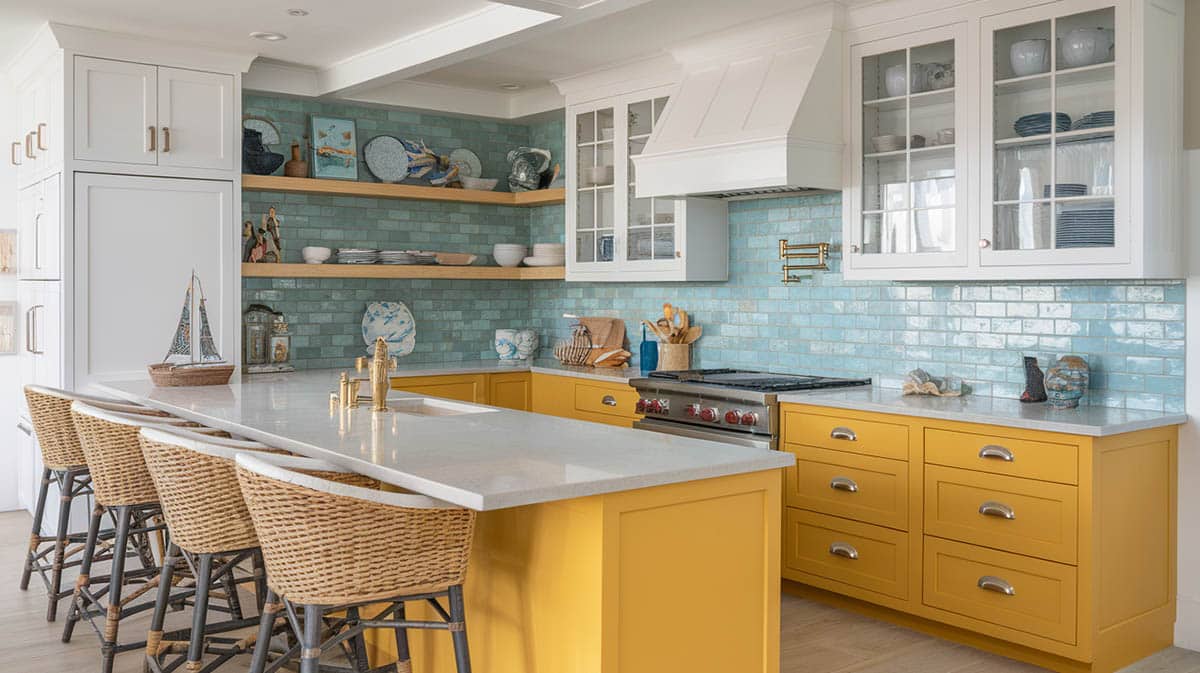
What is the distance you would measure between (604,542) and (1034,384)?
2.39 metres

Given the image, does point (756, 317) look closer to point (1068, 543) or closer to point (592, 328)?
point (592, 328)

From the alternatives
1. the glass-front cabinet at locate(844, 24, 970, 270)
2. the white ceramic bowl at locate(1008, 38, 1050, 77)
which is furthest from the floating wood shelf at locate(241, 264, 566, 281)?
the white ceramic bowl at locate(1008, 38, 1050, 77)

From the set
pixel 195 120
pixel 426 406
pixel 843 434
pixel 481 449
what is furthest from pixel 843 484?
pixel 195 120

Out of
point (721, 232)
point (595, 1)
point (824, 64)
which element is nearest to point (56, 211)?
point (595, 1)

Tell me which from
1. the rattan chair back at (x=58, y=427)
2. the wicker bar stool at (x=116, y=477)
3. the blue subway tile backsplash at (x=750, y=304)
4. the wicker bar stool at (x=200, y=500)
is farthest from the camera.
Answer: the rattan chair back at (x=58, y=427)

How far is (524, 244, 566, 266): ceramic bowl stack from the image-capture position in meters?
6.65

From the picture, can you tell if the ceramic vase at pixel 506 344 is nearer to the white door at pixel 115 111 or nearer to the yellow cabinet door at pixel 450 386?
the yellow cabinet door at pixel 450 386

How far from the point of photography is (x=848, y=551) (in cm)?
439

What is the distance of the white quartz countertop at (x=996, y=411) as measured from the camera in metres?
3.64

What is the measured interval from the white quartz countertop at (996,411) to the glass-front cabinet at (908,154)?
568 mm

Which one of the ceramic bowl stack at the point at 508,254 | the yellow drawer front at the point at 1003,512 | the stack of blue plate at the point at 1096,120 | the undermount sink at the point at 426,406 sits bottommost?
the yellow drawer front at the point at 1003,512

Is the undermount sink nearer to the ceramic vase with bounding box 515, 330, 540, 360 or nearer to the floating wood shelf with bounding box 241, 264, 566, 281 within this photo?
the floating wood shelf with bounding box 241, 264, 566, 281

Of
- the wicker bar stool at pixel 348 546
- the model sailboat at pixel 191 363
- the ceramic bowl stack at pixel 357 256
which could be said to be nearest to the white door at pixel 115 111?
the model sailboat at pixel 191 363

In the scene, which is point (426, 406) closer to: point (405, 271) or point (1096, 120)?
point (405, 271)
